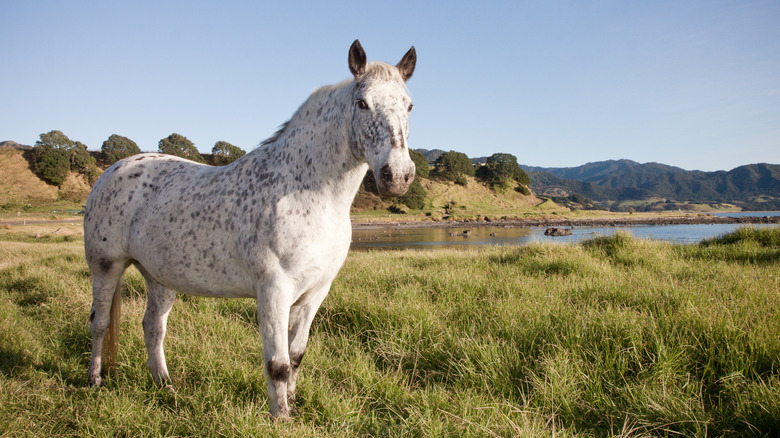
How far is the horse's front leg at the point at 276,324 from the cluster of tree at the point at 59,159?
84.7 metres

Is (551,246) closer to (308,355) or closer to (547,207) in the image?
(308,355)

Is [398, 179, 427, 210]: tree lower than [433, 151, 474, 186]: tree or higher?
lower

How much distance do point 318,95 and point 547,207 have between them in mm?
91522

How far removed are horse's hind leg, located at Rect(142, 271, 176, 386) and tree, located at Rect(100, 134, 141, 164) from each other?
90463mm

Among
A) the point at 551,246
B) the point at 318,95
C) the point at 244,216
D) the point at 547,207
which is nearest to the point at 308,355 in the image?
the point at 244,216

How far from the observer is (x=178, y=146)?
246ft

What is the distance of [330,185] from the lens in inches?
96.1

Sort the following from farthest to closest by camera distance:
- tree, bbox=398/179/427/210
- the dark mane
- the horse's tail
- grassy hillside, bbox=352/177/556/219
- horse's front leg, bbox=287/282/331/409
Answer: tree, bbox=398/179/427/210
grassy hillside, bbox=352/177/556/219
the horse's tail
the dark mane
horse's front leg, bbox=287/282/331/409

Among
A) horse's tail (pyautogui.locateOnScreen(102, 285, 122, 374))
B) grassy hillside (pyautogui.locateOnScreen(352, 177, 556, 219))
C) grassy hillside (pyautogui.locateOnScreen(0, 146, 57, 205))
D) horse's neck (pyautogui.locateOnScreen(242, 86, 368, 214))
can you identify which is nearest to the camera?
horse's neck (pyautogui.locateOnScreen(242, 86, 368, 214))

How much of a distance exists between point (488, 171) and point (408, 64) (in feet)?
327

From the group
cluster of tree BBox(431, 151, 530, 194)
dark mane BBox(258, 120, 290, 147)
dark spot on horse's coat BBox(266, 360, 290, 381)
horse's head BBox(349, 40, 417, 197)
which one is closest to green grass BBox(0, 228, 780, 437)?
dark spot on horse's coat BBox(266, 360, 290, 381)

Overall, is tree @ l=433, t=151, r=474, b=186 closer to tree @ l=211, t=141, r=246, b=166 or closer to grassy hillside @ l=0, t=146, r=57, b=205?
tree @ l=211, t=141, r=246, b=166

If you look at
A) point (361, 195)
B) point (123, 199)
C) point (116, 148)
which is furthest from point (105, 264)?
point (116, 148)

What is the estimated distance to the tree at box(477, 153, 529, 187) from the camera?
311ft
